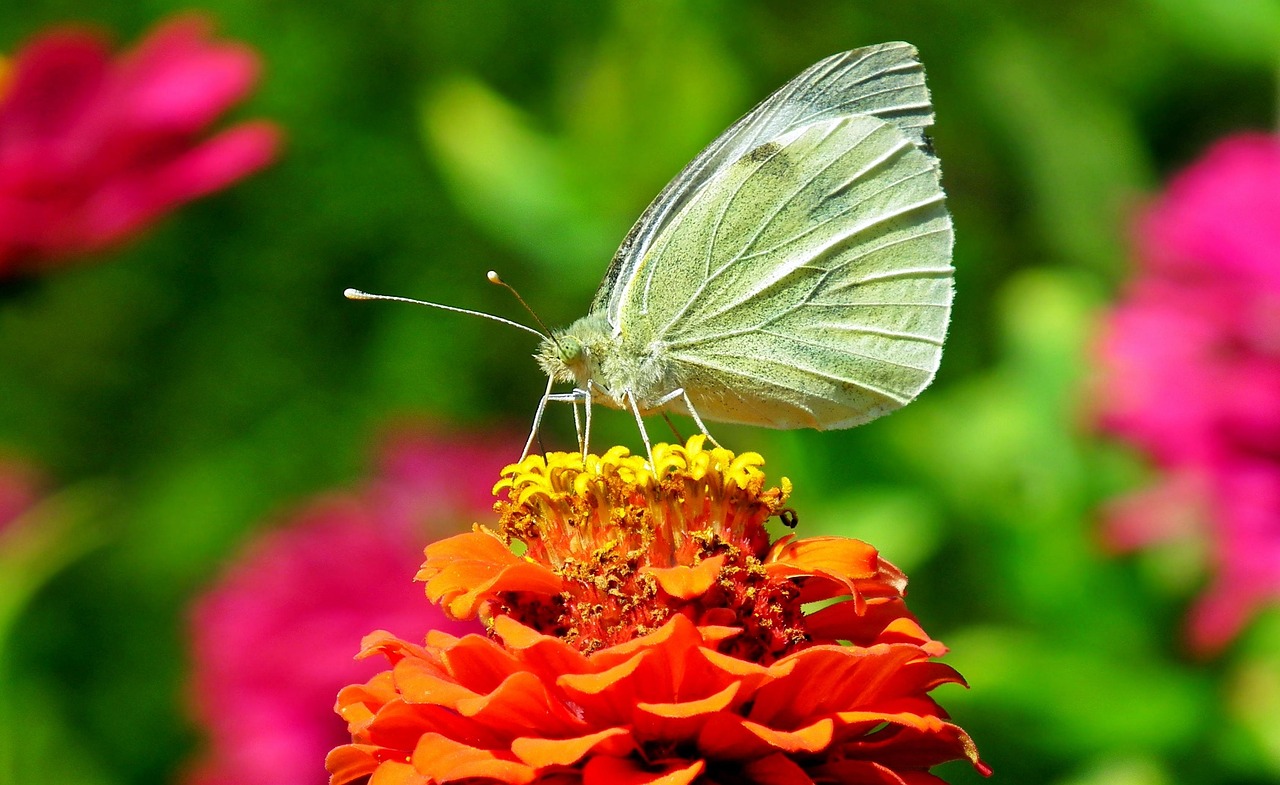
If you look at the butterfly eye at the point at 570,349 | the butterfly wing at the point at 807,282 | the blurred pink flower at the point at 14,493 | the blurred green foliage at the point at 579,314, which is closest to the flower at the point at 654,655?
the butterfly eye at the point at 570,349

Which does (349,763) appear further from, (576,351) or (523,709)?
(576,351)

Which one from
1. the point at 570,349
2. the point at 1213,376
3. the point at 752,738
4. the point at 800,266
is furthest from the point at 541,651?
the point at 1213,376

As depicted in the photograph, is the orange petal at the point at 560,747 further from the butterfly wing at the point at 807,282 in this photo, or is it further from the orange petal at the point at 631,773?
the butterfly wing at the point at 807,282

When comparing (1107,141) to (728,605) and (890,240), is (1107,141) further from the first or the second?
(728,605)

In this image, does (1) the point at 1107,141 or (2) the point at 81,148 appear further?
(1) the point at 1107,141

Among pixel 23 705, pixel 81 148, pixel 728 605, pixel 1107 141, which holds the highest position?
pixel 81 148

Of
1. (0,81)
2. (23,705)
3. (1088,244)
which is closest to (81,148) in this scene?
(0,81)

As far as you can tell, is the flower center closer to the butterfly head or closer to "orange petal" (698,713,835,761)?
"orange petal" (698,713,835,761)

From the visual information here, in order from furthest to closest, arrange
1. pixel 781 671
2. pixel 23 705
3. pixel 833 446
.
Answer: pixel 833 446 → pixel 23 705 → pixel 781 671
